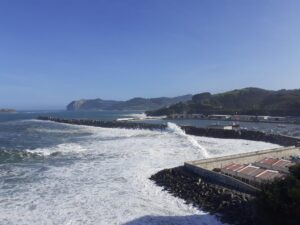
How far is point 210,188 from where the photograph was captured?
19.9 meters

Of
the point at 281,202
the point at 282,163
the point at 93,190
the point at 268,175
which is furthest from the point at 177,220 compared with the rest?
the point at 282,163

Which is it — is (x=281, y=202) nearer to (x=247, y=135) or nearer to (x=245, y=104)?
(x=247, y=135)

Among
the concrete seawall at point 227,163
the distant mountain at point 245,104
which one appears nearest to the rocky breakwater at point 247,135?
the concrete seawall at point 227,163

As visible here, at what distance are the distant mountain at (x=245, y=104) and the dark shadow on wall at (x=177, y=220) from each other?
80.2 m

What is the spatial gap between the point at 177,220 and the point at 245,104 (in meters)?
116

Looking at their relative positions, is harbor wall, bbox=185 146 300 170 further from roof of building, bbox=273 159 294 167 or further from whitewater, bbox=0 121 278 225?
whitewater, bbox=0 121 278 225

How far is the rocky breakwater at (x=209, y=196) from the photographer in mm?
16062

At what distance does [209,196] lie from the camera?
18.7 meters

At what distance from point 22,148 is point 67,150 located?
18.6 feet

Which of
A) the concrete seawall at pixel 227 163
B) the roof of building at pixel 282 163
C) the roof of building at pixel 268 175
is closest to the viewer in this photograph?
the concrete seawall at pixel 227 163

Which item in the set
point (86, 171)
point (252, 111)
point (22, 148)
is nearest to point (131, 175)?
point (86, 171)

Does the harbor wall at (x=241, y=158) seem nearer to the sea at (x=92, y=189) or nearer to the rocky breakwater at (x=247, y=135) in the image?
the sea at (x=92, y=189)

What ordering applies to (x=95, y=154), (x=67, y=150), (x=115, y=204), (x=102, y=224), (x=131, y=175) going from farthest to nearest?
(x=67, y=150)
(x=95, y=154)
(x=131, y=175)
(x=115, y=204)
(x=102, y=224)

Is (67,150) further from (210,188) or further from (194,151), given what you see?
(210,188)
